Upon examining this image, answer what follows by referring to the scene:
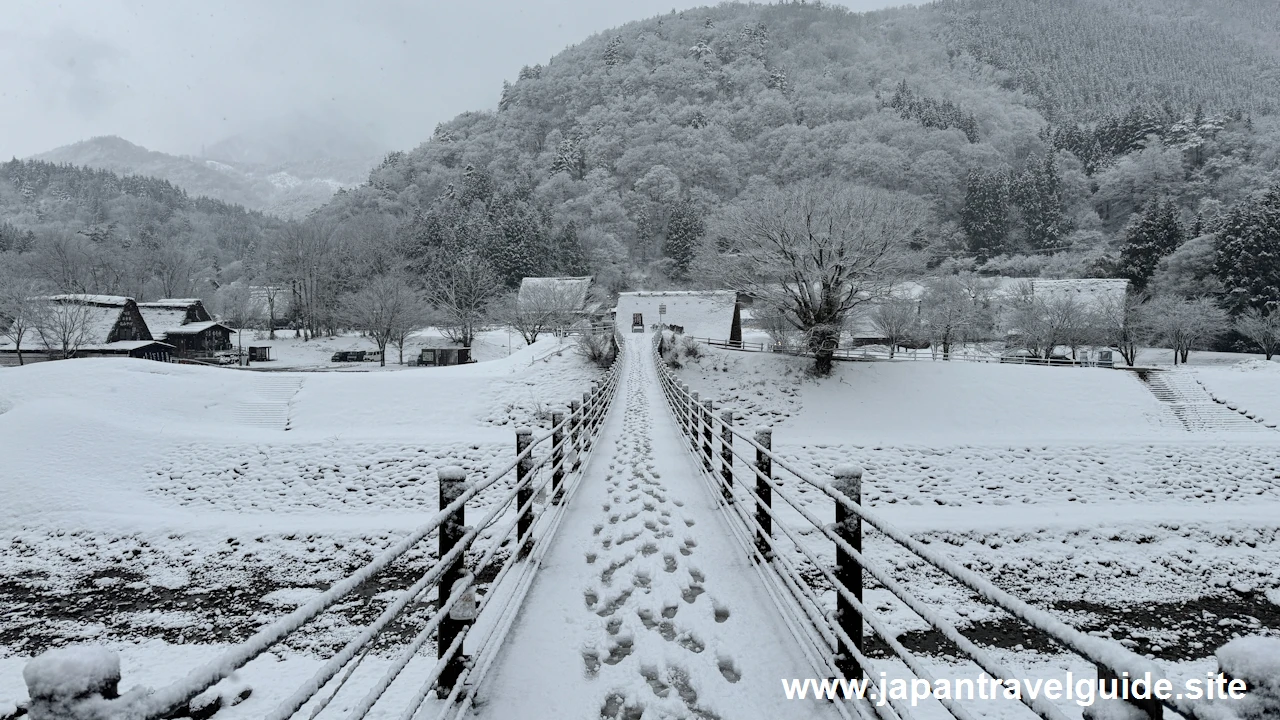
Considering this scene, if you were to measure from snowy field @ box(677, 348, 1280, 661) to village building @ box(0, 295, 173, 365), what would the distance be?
119ft

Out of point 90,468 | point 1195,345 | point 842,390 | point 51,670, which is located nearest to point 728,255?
point 842,390

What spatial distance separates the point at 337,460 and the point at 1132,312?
1646 inches

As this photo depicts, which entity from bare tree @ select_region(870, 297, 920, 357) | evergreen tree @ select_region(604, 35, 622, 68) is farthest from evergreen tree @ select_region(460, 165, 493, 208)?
evergreen tree @ select_region(604, 35, 622, 68)

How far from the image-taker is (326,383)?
20906mm

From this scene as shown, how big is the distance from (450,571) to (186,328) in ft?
167

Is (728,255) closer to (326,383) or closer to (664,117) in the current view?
(326,383)

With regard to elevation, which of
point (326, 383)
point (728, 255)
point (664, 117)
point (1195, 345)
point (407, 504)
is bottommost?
point (407, 504)

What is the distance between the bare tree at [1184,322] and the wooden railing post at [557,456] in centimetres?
3882

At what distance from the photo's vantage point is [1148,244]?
40500 millimetres

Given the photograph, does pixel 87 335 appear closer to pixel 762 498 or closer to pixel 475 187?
pixel 475 187

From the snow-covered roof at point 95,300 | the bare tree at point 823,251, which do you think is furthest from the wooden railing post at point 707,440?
the snow-covered roof at point 95,300

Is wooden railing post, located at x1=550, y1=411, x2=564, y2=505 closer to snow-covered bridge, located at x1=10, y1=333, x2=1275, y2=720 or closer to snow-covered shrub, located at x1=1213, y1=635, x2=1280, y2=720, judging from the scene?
snow-covered bridge, located at x1=10, y1=333, x2=1275, y2=720

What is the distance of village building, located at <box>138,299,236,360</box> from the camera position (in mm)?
39656

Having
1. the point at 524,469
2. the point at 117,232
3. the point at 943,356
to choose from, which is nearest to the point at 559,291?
the point at 943,356
